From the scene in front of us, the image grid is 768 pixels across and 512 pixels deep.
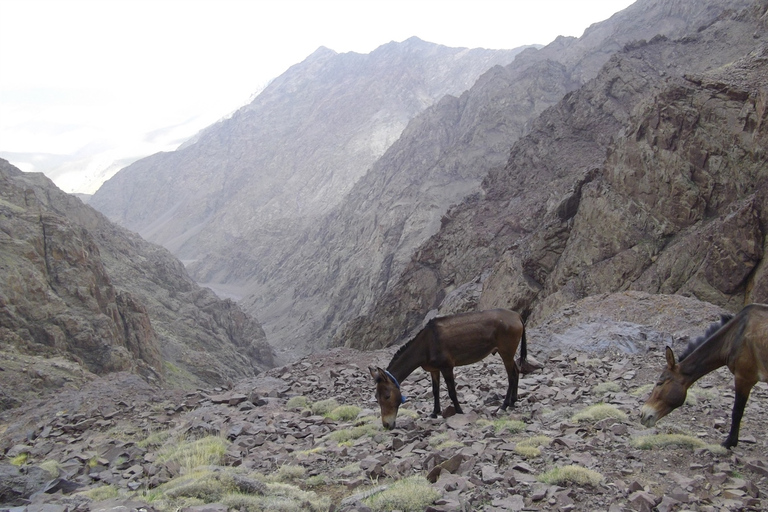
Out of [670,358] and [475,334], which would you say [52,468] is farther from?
[670,358]

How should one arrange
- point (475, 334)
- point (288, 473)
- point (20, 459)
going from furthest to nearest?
point (20, 459) < point (475, 334) < point (288, 473)

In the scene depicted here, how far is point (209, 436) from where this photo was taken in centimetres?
1140

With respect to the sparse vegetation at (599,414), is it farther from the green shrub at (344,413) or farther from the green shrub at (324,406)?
the green shrub at (324,406)

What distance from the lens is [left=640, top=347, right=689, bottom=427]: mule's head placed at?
875cm

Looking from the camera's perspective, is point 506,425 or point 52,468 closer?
point 506,425

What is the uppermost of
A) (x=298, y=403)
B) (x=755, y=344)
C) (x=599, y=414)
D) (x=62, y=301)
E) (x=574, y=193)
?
(x=574, y=193)

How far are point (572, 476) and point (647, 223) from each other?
25.4 meters

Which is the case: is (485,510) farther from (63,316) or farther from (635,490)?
(63,316)

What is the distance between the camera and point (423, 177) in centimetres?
11431

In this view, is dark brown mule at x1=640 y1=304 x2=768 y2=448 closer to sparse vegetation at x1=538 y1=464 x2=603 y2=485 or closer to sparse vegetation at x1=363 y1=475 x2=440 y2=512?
sparse vegetation at x1=538 y1=464 x2=603 y2=485

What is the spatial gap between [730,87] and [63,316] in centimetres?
3822

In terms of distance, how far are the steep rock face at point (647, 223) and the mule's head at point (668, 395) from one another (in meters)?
15.6

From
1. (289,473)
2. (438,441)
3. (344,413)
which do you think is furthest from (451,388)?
(289,473)

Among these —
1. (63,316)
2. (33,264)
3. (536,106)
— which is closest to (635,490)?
(63,316)
